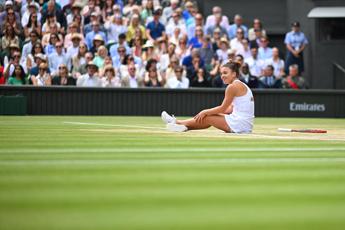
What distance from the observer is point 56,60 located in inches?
869

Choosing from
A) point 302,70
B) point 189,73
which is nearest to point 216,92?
point 189,73

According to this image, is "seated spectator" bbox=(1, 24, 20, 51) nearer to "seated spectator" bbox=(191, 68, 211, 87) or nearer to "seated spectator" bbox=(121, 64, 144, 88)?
"seated spectator" bbox=(121, 64, 144, 88)

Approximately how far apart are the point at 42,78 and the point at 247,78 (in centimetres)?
525

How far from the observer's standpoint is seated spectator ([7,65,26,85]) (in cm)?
2149

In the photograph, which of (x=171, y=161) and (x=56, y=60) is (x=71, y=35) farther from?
(x=171, y=161)

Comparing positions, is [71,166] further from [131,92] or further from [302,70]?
[302,70]

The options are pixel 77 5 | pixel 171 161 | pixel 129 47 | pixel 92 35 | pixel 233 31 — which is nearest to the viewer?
pixel 171 161

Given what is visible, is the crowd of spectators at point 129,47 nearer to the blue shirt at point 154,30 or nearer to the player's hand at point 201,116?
the blue shirt at point 154,30

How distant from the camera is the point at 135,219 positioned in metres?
4.19

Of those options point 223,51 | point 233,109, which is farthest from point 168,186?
point 223,51

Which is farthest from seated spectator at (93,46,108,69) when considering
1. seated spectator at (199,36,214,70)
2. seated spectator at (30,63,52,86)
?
seated spectator at (199,36,214,70)

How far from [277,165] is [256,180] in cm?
121

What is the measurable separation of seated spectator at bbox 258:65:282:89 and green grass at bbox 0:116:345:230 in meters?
13.3

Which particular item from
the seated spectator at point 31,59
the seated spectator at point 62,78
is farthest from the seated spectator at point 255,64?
the seated spectator at point 31,59
